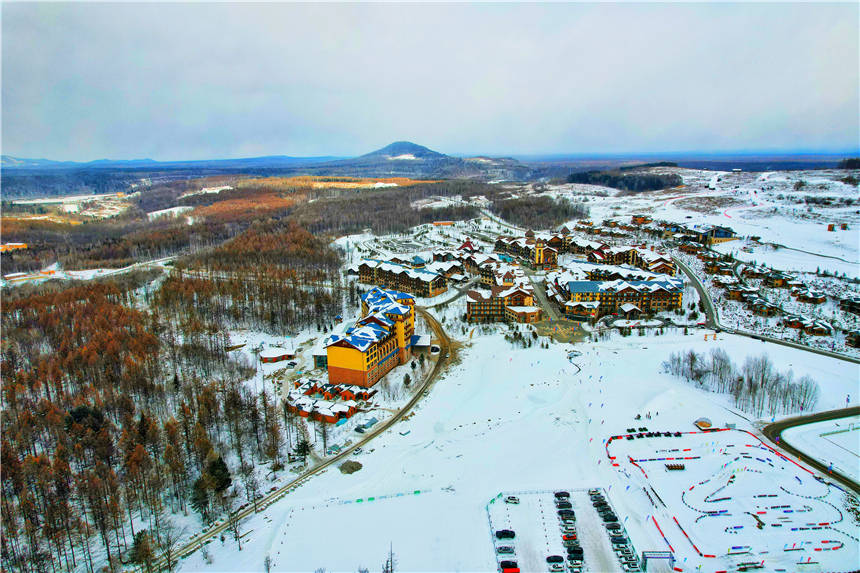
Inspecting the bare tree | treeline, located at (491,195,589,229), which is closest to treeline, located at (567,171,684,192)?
treeline, located at (491,195,589,229)

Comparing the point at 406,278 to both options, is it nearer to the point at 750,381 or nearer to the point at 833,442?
the point at 750,381

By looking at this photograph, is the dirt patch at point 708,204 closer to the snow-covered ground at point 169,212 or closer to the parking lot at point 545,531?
the parking lot at point 545,531

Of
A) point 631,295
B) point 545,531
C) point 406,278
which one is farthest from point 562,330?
point 545,531

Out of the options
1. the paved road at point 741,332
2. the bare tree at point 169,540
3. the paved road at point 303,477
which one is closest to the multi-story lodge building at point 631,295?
the paved road at point 741,332

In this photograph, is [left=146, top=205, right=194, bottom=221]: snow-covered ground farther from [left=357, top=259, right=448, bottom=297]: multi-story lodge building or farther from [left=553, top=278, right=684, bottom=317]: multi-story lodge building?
[left=553, top=278, right=684, bottom=317]: multi-story lodge building

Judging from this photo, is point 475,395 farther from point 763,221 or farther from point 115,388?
point 763,221
